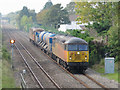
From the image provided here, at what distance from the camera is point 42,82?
18703 mm

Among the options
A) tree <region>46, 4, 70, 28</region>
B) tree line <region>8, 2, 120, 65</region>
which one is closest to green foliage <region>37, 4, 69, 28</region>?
tree <region>46, 4, 70, 28</region>

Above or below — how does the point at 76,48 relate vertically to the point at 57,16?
below

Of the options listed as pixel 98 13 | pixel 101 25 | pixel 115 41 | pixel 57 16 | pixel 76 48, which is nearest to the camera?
pixel 76 48

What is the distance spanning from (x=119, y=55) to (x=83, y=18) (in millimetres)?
11503

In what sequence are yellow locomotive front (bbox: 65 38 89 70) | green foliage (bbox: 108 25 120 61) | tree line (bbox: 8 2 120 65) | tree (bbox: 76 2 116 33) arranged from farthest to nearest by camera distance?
tree (bbox: 76 2 116 33)
tree line (bbox: 8 2 120 65)
green foliage (bbox: 108 25 120 61)
yellow locomotive front (bbox: 65 38 89 70)

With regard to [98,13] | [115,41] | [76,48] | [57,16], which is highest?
[57,16]

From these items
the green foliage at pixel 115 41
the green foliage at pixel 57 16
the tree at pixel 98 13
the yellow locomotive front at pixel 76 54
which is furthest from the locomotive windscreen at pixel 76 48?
the green foliage at pixel 57 16

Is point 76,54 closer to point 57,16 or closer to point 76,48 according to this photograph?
point 76,48

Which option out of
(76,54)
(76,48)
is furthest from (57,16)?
(76,54)

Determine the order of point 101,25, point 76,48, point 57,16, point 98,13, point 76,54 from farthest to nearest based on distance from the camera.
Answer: point 57,16 → point 98,13 → point 101,25 → point 76,48 → point 76,54

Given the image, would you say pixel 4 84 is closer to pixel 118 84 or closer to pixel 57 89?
pixel 57 89

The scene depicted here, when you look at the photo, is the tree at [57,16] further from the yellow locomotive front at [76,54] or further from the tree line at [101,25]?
the yellow locomotive front at [76,54]

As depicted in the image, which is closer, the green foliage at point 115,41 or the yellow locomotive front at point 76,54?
the yellow locomotive front at point 76,54

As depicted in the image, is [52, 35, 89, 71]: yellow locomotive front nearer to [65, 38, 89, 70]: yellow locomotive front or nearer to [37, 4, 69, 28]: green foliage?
[65, 38, 89, 70]: yellow locomotive front
